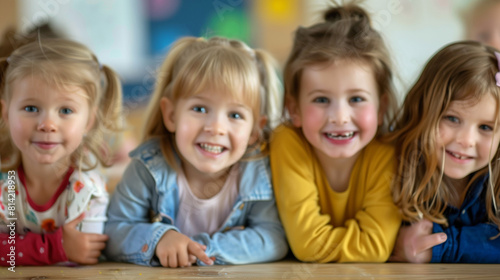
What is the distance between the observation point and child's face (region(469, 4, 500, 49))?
136 centimetres

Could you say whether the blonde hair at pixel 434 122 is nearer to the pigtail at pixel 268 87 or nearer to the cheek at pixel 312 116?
the cheek at pixel 312 116

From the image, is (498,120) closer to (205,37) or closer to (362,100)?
(362,100)

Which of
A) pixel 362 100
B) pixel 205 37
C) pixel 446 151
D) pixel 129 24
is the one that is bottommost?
pixel 446 151

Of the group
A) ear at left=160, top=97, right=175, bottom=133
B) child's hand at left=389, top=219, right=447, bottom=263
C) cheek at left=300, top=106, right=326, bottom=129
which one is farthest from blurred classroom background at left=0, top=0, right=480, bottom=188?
child's hand at left=389, top=219, right=447, bottom=263

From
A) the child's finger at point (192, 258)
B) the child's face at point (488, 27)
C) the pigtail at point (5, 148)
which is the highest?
the child's face at point (488, 27)

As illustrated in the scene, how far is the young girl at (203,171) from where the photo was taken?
43.3 inches

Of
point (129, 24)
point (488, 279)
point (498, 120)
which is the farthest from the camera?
point (129, 24)

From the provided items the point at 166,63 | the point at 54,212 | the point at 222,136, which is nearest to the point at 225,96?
the point at 222,136

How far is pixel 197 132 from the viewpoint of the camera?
1.12 meters

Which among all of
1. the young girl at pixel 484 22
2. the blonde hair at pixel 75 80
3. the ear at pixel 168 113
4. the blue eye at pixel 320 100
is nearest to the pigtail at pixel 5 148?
the blonde hair at pixel 75 80

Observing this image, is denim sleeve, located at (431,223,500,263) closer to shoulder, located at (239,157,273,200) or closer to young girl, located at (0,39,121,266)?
shoulder, located at (239,157,273,200)

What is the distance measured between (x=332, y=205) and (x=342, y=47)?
0.38 meters

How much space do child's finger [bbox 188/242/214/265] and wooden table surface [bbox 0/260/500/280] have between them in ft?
0.05

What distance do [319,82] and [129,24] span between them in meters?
1.70
